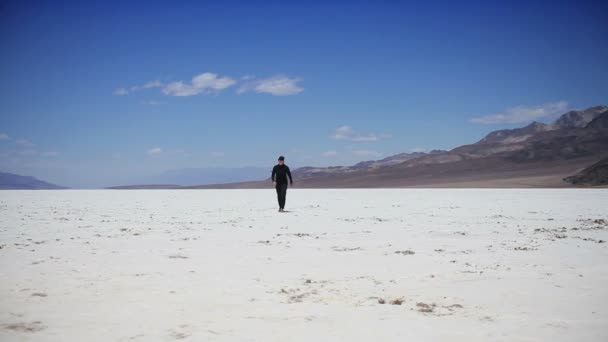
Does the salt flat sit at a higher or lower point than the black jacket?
lower

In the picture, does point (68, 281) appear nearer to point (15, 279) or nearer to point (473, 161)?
point (15, 279)

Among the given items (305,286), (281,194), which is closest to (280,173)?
(281,194)

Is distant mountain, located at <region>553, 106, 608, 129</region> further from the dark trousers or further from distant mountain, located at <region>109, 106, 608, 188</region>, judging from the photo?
the dark trousers

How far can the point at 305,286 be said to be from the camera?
227 inches

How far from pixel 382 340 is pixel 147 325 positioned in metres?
1.91

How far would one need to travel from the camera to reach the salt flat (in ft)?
13.8

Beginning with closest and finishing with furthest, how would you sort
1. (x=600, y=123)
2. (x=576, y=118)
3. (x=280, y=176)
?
1. (x=280, y=176)
2. (x=600, y=123)
3. (x=576, y=118)

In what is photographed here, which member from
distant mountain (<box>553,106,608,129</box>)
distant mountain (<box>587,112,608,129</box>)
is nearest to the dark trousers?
distant mountain (<box>587,112,608,129</box>)

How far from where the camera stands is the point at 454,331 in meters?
4.15

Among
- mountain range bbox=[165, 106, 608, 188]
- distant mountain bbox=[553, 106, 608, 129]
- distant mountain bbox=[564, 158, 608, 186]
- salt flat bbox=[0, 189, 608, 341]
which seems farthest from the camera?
distant mountain bbox=[553, 106, 608, 129]

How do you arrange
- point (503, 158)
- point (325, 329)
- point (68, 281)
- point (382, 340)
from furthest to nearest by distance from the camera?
point (503, 158) → point (68, 281) → point (325, 329) → point (382, 340)

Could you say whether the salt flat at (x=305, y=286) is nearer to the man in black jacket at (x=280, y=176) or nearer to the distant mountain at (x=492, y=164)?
the man in black jacket at (x=280, y=176)

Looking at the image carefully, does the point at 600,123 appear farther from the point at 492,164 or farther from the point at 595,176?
the point at 595,176

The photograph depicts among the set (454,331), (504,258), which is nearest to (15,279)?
(454,331)
